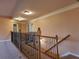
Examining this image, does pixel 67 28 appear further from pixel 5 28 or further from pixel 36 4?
pixel 5 28

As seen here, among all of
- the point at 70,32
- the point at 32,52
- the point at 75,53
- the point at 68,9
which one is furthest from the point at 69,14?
the point at 32,52

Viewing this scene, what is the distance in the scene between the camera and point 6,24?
30.2 ft

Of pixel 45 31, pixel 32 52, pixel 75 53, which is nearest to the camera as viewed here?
pixel 32 52

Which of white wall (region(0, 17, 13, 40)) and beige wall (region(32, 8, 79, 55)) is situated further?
white wall (region(0, 17, 13, 40))

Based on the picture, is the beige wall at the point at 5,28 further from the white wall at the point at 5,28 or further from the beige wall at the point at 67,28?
the beige wall at the point at 67,28

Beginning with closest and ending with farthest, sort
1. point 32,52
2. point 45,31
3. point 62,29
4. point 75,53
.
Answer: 1. point 32,52
2. point 75,53
3. point 62,29
4. point 45,31

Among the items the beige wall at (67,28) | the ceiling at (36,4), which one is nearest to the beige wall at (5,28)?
the ceiling at (36,4)

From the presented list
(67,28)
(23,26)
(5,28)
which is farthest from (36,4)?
(23,26)

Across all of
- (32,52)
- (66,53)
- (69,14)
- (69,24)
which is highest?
(69,14)

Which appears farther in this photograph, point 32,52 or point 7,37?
point 7,37

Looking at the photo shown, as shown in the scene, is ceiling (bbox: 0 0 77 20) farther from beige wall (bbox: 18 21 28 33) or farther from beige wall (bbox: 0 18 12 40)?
beige wall (bbox: 18 21 28 33)

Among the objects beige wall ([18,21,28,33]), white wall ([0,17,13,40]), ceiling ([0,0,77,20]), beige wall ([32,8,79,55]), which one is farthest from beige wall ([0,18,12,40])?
beige wall ([32,8,79,55])

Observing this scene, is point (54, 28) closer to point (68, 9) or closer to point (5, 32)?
point (68, 9)

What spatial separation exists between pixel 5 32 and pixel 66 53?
5592 millimetres
